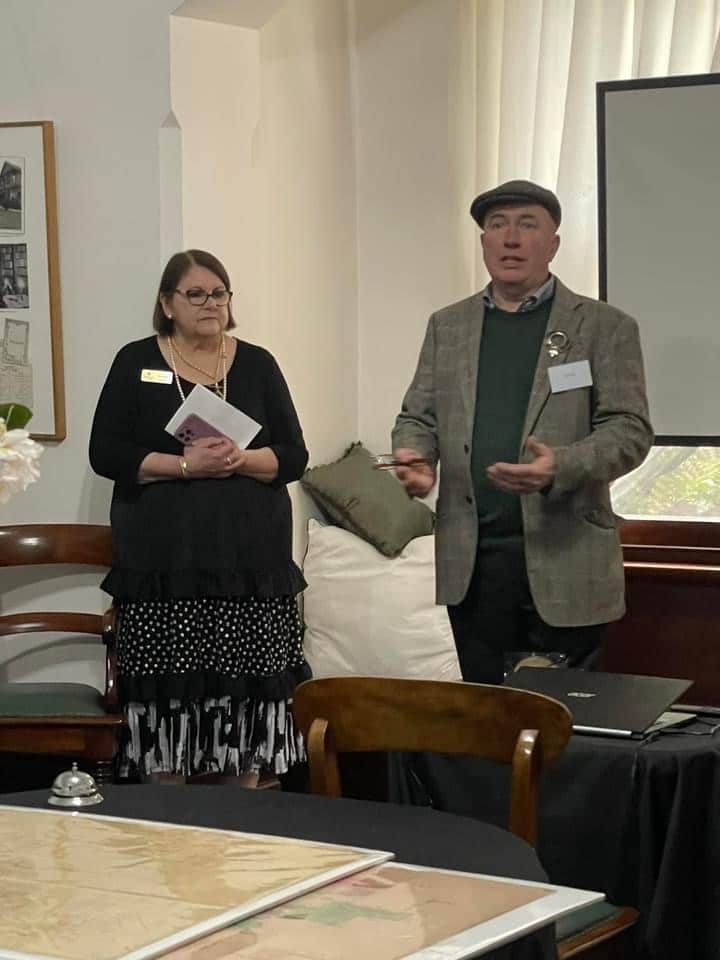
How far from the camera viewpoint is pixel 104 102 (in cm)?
430

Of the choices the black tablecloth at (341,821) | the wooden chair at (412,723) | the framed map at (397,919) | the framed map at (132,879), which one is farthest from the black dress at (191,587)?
the framed map at (397,919)

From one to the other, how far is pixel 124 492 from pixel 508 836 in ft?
7.92

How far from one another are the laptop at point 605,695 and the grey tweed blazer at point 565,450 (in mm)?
380

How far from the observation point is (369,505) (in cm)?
484

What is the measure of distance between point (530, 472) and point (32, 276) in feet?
6.54

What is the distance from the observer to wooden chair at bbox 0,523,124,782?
3.88 meters

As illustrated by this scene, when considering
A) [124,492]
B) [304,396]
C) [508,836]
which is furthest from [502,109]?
[508,836]

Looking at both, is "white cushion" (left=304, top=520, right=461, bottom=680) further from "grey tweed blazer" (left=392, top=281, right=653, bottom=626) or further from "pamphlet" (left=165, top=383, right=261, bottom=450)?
"grey tweed blazer" (left=392, top=281, right=653, bottom=626)

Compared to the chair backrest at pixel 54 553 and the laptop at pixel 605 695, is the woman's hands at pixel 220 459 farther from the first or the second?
the laptop at pixel 605 695

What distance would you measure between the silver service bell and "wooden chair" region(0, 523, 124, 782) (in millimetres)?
2027

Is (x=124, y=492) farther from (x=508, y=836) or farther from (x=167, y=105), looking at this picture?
(x=508, y=836)

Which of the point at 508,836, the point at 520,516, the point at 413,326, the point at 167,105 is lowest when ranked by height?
the point at 508,836

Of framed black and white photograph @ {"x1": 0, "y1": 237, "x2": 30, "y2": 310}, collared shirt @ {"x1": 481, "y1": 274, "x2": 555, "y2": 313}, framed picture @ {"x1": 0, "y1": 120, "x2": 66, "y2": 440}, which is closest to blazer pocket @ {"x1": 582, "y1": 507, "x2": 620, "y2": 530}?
collared shirt @ {"x1": 481, "y1": 274, "x2": 555, "y2": 313}

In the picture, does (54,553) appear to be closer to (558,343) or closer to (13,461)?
(558,343)
